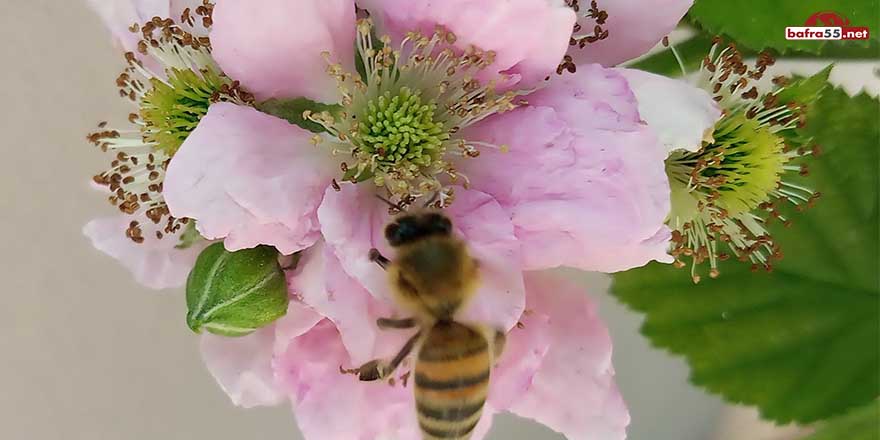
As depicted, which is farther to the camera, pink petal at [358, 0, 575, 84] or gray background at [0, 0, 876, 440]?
gray background at [0, 0, 876, 440]

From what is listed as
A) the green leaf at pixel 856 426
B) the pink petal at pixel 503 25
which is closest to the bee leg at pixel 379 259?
the pink petal at pixel 503 25

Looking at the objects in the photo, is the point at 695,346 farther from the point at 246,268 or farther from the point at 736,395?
the point at 246,268

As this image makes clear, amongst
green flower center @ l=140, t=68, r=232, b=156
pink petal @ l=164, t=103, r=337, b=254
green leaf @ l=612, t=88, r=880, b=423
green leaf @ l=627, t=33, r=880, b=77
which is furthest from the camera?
green leaf @ l=612, t=88, r=880, b=423

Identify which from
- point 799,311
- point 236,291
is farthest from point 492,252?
point 799,311

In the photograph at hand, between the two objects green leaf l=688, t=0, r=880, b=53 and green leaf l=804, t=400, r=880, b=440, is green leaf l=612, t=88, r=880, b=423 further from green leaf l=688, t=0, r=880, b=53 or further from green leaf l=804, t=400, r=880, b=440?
green leaf l=688, t=0, r=880, b=53

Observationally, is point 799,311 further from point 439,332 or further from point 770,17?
point 439,332

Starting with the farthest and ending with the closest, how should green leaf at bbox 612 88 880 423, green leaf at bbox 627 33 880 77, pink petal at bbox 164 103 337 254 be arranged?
green leaf at bbox 612 88 880 423 < green leaf at bbox 627 33 880 77 < pink petal at bbox 164 103 337 254

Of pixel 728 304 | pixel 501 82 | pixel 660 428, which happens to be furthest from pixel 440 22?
pixel 660 428

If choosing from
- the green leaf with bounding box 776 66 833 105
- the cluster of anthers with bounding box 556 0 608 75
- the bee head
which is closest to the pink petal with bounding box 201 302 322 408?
the bee head

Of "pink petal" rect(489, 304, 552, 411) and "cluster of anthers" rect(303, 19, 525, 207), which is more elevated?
"cluster of anthers" rect(303, 19, 525, 207)

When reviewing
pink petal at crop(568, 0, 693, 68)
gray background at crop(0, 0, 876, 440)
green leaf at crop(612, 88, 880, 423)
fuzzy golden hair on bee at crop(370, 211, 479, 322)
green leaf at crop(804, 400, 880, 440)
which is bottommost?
green leaf at crop(804, 400, 880, 440)
